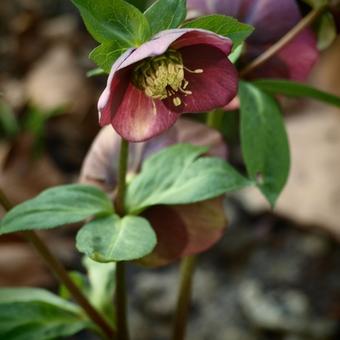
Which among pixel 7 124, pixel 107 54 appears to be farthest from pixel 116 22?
pixel 7 124

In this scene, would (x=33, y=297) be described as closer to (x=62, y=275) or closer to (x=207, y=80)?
(x=62, y=275)

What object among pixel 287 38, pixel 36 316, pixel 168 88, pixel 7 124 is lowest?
pixel 7 124

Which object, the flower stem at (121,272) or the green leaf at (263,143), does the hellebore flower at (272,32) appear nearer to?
the green leaf at (263,143)

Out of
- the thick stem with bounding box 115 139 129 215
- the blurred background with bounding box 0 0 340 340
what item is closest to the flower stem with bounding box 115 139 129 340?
the thick stem with bounding box 115 139 129 215

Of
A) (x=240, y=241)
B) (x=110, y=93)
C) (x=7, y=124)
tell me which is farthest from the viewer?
(x=7, y=124)

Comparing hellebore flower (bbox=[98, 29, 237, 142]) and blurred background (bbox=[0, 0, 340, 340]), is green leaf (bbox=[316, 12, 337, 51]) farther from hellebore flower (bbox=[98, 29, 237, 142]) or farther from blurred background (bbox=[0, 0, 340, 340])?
blurred background (bbox=[0, 0, 340, 340])

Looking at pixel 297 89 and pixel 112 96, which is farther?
pixel 297 89
